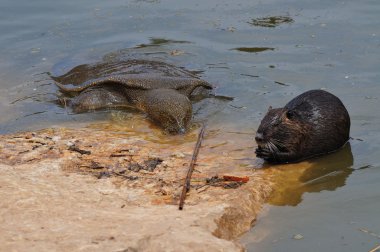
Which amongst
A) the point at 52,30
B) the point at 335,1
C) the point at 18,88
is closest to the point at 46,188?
the point at 18,88

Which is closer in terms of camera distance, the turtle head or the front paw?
the front paw

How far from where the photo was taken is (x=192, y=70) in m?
9.98

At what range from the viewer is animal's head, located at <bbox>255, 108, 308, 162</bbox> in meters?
6.39

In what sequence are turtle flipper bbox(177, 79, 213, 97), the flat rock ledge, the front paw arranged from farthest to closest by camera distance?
1. turtle flipper bbox(177, 79, 213, 97)
2. the front paw
3. the flat rock ledge

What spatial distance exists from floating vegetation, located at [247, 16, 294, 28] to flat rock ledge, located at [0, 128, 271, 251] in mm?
3877

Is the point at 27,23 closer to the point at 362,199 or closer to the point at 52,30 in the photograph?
the point at 52,30

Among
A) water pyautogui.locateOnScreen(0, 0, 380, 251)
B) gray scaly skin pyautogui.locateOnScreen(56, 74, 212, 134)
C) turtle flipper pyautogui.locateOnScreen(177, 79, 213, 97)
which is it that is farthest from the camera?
turtle flipper pyautogui.locateOnScreen(177, 79, 213, 97)

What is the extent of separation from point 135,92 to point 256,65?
1.92 metres

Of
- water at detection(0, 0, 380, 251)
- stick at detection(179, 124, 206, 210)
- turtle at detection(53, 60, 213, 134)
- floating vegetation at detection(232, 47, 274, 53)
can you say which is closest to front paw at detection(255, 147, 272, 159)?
water at detection(0, 0, 380, 251)

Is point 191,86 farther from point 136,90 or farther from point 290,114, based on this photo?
point 290,114

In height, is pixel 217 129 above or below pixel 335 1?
below

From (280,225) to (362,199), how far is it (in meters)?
0.89

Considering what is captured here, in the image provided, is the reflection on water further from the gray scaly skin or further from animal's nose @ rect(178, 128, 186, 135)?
the gray scaly skin

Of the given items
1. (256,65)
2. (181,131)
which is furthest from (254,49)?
(181,131)
